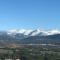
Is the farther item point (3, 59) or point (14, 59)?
point (14, 59)

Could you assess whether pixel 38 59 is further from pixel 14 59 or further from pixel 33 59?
pixel 14 59

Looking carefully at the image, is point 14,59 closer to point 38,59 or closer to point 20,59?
point 20,59

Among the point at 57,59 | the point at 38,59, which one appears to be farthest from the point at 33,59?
the point at 57,59

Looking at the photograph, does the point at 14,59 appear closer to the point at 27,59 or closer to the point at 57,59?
the point at 27,59

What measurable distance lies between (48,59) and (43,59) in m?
0.71

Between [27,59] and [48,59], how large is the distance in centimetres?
278

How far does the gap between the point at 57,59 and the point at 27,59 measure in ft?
12.6

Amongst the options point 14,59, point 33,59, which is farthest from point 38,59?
point 14,59

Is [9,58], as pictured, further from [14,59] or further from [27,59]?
[27,59]

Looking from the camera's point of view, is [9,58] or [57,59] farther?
[9,58]

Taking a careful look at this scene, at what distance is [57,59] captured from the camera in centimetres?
3797

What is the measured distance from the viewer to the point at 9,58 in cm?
4081

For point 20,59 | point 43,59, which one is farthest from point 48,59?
point 20,59

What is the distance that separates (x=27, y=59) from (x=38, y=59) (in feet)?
4.68
